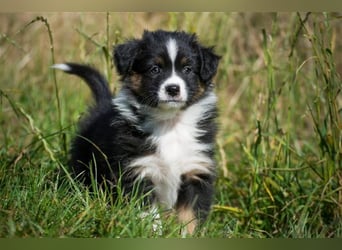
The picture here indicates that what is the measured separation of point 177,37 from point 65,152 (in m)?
1.46

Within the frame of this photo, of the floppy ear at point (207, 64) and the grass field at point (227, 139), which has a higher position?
the floppy ear at point (207, 64)

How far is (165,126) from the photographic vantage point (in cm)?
485

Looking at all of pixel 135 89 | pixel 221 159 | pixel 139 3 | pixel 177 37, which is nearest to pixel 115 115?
pixel 135 89

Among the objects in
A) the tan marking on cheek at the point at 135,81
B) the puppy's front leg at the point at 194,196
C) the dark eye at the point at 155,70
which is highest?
the dark eye at the point at 155,70

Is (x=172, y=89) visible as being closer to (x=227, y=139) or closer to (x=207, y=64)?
(x=207, y=64)

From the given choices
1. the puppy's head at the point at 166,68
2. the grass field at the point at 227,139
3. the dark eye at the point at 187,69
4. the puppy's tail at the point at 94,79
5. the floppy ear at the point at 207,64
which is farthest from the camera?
the puppy's tail at the point at 94,79

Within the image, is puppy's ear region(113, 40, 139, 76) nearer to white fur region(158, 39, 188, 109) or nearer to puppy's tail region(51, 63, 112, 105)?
white fur region(158, 39, 188, 109)

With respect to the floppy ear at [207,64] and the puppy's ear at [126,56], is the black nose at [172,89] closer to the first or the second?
the floppy ear at [207,64]

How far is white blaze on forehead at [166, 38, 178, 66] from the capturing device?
465 centimetres

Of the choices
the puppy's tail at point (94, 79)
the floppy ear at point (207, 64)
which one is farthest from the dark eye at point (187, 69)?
the puppy's tail at point (94, 79)

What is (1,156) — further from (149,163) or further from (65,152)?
(149,163)

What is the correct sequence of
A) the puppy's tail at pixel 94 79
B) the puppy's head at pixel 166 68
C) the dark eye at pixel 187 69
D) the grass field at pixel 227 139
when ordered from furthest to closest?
the puppy's tail at pixel 94 79
the dark eye at pixel 187 69
the puppy's head at pixel 166 68
the grass field at pixel 227 139

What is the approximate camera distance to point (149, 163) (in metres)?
4.63

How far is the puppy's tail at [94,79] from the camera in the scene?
5496mm
